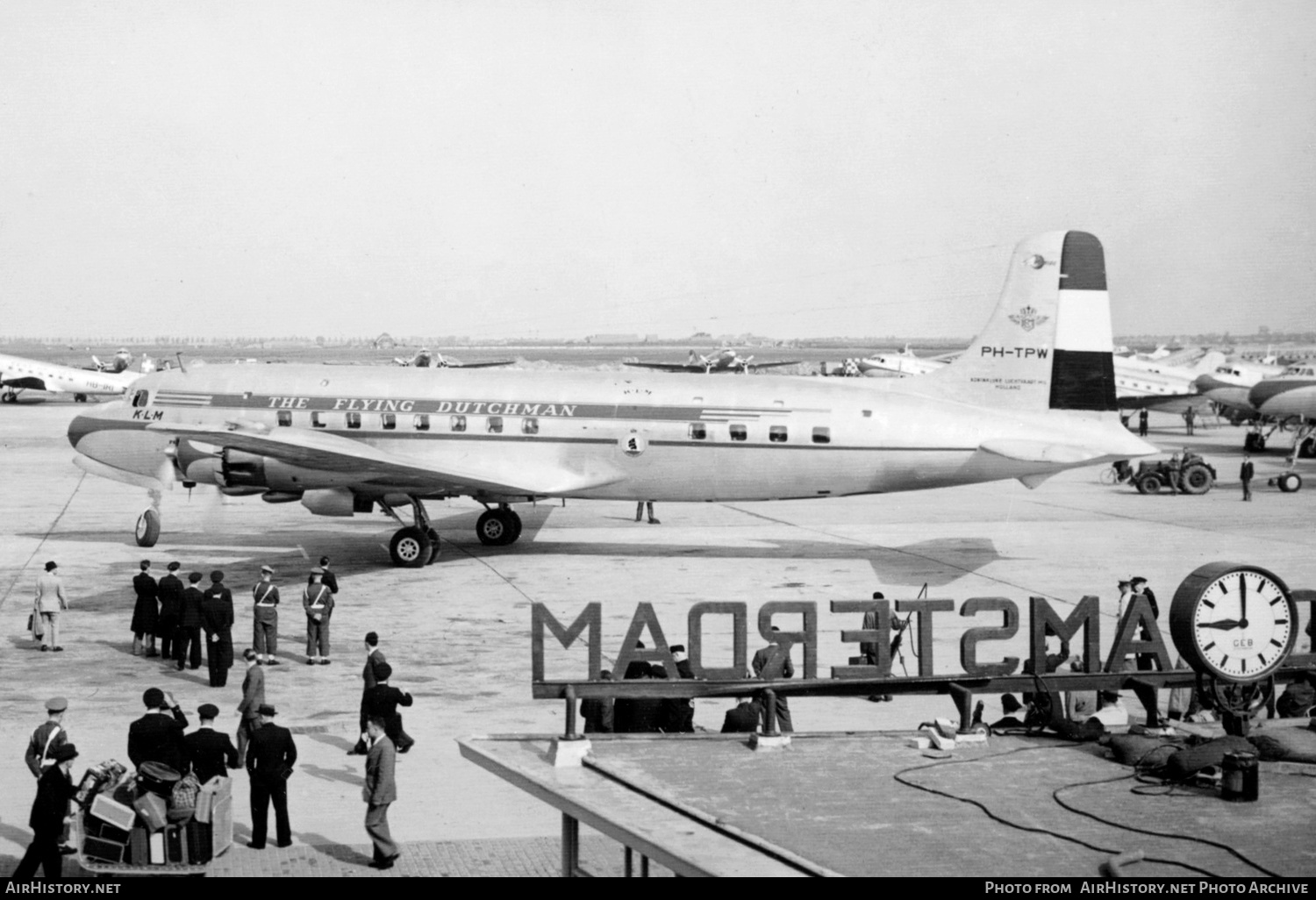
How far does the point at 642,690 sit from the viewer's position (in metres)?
12.1

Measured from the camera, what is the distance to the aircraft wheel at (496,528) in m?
34.7

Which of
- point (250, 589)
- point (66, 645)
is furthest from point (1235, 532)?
point (66, 645)

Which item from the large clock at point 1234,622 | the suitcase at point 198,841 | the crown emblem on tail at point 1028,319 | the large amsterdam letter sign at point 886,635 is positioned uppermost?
the crown emblem on tail at point 1028,319

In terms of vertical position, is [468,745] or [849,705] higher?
[468,745]

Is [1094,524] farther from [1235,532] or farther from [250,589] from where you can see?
[250,589]

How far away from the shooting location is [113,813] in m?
13.0

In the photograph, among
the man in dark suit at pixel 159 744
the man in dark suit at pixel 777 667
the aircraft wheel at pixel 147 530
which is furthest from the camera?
the aircraft wheel at pixel 147 530

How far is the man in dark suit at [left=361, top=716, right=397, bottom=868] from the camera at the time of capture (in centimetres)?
1430

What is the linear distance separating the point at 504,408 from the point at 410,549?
418cm

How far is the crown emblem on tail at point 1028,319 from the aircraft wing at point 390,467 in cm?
995

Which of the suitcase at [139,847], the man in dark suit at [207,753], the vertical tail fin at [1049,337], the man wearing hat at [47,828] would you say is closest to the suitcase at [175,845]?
the suitcase at [139,847]

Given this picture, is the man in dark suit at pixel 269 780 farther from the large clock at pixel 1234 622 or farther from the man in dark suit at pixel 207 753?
the large clock at pixel 1234 622
